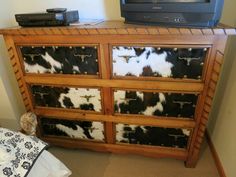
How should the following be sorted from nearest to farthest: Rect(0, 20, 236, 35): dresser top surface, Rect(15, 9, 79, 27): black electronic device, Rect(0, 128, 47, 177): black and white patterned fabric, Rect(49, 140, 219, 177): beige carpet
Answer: Rect(0, 128, 47, 177): black and white patterned fabric, Rect(0, 20, 236, 35): dresser top surface, Rect(15, 9, 79, 27): black electronic device, Rect(49, 140, 219, 177): beige carpet

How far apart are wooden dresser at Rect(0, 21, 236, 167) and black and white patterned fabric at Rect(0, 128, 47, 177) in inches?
19.2

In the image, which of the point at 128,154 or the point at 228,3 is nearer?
the point at 228,3

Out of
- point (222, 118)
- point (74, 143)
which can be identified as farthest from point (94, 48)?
point (222, 118)

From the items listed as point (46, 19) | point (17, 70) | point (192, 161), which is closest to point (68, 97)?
point (17, 70)

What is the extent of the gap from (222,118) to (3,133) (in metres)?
1.53

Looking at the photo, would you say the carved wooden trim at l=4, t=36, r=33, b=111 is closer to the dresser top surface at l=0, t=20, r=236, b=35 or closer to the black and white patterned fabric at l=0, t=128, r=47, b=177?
the dresser top surface at l=0, t=20, r=236, b=35

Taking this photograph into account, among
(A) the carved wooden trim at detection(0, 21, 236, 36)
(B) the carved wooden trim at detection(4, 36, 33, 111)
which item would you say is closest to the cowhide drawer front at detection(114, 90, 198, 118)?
(A) the carved wooden trim at detection(0, 21, 236, 36)

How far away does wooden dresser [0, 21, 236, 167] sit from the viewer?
114 centimetres

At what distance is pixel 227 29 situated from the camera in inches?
39.8

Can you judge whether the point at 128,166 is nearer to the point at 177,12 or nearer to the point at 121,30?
the point at 121,30

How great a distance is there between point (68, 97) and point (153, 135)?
682 mm

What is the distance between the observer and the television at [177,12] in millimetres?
1051

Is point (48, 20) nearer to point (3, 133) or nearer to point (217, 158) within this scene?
point (3, 133)

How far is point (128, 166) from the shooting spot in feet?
5.22
